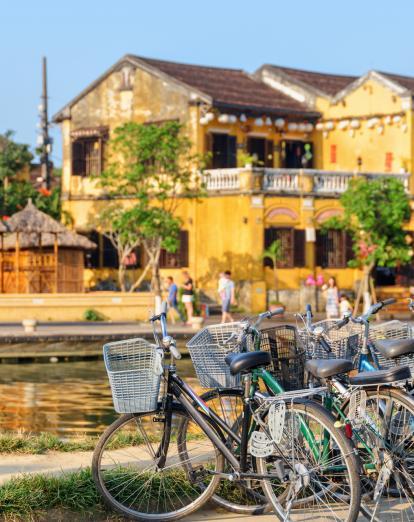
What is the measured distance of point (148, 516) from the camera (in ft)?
24.2

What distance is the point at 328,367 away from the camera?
698 centimetres

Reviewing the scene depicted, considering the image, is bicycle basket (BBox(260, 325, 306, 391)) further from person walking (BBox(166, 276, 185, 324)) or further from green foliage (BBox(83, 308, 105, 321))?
green foliage (BBox(83, 308, 105, 321))

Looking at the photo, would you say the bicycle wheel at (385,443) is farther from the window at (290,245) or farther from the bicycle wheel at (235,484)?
the window at (290,245)

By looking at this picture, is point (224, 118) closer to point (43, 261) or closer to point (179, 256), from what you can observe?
point (179, 256)

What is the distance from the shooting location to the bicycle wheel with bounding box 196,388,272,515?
7516mm

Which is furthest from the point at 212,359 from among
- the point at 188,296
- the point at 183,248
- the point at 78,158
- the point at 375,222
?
the point at 78,158

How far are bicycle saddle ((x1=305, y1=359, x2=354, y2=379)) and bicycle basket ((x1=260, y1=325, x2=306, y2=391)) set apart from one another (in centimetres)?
57

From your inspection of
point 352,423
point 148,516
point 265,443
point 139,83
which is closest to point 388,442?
point 352,423

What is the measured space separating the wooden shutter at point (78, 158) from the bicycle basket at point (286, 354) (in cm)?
3722

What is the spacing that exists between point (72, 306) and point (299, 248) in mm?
10775

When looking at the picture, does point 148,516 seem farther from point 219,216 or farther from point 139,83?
point 139,83

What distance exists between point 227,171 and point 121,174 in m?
3.42

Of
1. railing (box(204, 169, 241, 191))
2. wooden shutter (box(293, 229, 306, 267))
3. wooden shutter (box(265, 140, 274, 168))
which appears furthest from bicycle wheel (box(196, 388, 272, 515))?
wooden shutter (box(265, 140, 274, 168))

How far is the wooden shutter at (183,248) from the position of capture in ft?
A: 135
